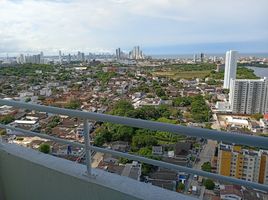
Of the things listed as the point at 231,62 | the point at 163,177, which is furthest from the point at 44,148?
the point at 231,62

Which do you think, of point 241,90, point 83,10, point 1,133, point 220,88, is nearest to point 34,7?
point 83,10

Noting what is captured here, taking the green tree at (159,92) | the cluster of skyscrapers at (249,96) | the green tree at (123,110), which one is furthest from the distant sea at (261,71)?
the green tree at (123,110)

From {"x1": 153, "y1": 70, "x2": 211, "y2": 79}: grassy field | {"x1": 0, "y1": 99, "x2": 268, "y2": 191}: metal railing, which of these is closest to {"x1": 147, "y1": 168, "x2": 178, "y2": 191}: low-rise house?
{"x1": 0, "y1": 99, "x2": 268, "y2": 191}: metal railing

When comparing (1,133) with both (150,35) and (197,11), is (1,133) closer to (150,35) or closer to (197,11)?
(197,11)

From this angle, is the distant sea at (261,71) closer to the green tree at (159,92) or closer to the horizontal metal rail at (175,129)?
the green tree at (159,92)

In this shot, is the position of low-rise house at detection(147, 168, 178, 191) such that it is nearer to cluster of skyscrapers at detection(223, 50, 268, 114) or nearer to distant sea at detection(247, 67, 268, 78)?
cluster of skyscrapers at detection(223, 50, 268, 114)

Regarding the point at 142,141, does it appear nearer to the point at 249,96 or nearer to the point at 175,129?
the point at 175,129
